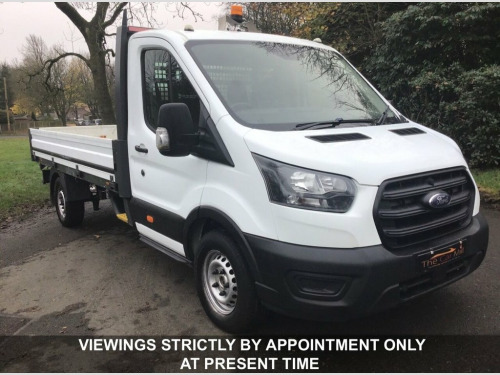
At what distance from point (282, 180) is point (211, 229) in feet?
3.03

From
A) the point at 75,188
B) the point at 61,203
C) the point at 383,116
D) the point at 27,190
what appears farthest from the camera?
the point at 27,190

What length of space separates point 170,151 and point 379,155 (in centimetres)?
152

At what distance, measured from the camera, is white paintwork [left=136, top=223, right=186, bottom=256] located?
3814mm

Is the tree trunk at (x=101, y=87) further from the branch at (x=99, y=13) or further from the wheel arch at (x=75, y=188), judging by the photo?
the wheel arch at (x=75, y=188)

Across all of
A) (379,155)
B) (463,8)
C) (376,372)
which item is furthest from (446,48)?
(376,372)

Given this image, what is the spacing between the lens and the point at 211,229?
3.42m

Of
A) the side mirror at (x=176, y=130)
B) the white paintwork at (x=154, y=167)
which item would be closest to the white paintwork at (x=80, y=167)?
the white paintwork at (x=154, y=167)

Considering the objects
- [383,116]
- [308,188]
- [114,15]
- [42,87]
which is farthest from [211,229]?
[42,87]

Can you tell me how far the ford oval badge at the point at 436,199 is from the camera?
281 cm

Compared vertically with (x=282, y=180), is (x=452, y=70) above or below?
above

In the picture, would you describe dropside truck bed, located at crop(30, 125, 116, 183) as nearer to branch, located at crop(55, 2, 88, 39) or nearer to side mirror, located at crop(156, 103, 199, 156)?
side mirror, located at crop(156, 103, 199, 156)

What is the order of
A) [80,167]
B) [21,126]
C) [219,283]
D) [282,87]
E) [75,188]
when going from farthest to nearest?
1. [21,126]
2. [75,188]
3. [80,167]
4. [282,87]
5. [219,283]

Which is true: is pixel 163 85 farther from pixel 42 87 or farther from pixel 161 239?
pixel 42 87

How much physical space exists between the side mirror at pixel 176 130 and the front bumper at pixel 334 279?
0.85 m
